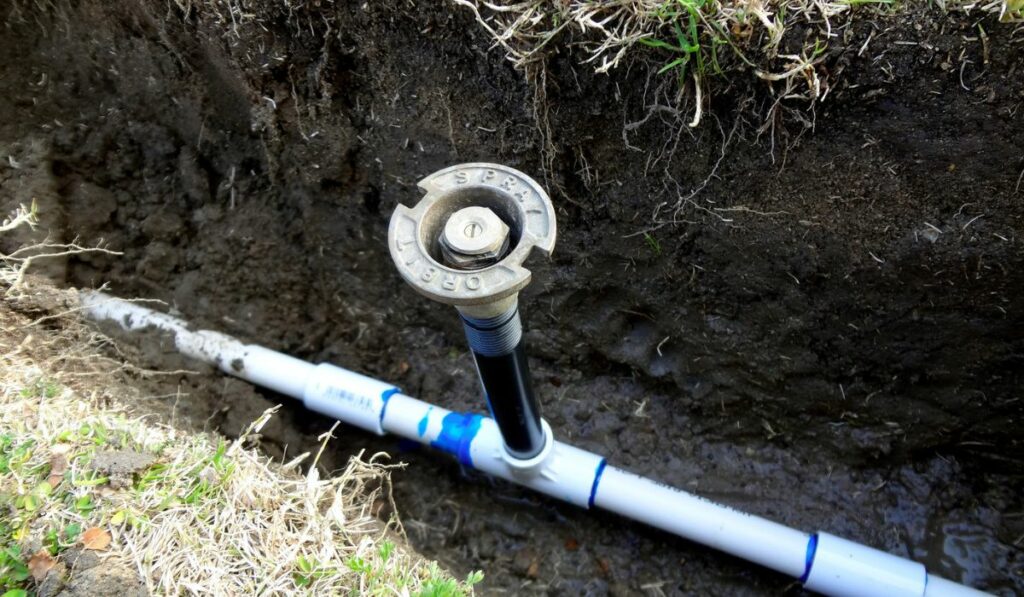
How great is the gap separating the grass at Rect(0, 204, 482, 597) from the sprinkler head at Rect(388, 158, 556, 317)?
44 cm

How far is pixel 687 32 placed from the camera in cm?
131

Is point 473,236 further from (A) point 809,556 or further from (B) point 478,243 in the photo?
(A) point 809,556

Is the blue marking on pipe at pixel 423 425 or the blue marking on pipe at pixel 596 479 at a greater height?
the blue marking on pipe at pixel 596 479

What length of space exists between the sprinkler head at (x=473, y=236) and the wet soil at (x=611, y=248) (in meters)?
0.48

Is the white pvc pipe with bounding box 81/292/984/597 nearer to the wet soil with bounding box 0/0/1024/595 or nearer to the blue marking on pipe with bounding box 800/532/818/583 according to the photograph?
the blue marking on pipe with bounding box 800/532/818/583

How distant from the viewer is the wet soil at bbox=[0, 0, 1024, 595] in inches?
56.5

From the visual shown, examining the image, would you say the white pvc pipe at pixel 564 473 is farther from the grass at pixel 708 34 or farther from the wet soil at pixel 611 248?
the grass at pixel 708 34

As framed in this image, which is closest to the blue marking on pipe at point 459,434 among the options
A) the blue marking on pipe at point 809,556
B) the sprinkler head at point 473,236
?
the sprinkler head at point 473,236

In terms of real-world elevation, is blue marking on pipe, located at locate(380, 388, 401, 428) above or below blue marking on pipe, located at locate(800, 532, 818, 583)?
below

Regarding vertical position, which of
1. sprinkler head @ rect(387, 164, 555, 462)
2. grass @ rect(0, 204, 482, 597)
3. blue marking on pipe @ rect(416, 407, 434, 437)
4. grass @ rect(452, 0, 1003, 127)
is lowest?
grass @ rect(0, 204, 482, 597)

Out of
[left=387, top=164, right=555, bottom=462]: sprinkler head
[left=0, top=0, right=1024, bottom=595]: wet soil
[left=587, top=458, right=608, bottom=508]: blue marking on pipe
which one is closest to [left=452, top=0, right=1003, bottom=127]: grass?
[left=0, top=0, right=1024, bottom=595]: wet soil

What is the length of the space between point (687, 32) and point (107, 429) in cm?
146

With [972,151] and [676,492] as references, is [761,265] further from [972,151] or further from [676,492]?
[676,492]

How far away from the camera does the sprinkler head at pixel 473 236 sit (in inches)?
40.3
